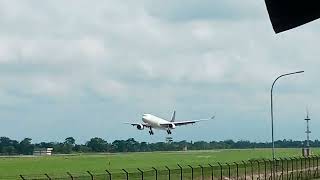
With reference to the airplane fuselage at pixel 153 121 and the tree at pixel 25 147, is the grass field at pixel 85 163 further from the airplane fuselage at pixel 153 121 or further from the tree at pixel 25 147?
the tree at pixel 25 147

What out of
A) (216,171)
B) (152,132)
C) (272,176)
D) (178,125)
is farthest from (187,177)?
(178,125)

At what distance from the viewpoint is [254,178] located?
2446 inches

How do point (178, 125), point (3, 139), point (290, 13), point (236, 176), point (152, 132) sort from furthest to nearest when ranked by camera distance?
point (3, 139), point (178, 125), point (152, 132), point (236, 176), point (290, 13)

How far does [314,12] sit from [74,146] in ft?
640

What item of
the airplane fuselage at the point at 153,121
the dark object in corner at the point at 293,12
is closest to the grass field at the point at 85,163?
the airplane fuselage at the point at 153,121

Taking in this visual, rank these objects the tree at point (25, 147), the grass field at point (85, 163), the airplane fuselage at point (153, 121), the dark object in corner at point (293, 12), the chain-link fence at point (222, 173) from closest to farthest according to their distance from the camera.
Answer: the dark object in corner at point (293, 12) < the chain-link fence at point (222, 173) < the grass field at point (85, 163) < the airplane fuselage at point (153, 121) < the tree at point (25, 147)

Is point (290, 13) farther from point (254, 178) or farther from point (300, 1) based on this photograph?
point (254, 178)

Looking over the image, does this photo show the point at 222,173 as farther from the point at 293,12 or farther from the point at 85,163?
the point at 293,12

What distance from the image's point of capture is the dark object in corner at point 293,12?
A: 4316 millimetres

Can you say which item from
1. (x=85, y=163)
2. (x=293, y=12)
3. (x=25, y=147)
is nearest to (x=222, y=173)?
(x=85, y=163)

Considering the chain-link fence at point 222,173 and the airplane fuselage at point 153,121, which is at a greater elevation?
the airplane fuselage at point 153,121

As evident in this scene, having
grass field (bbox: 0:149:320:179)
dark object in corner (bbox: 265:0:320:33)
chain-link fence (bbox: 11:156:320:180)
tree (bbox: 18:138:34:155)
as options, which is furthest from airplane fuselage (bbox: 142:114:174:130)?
dark object in corner (bbox: 265:0:320:33)

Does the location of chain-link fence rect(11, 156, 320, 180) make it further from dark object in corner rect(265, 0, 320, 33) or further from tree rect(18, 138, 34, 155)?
tree rect(18, 138, 34, 155)

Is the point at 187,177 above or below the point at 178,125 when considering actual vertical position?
below
